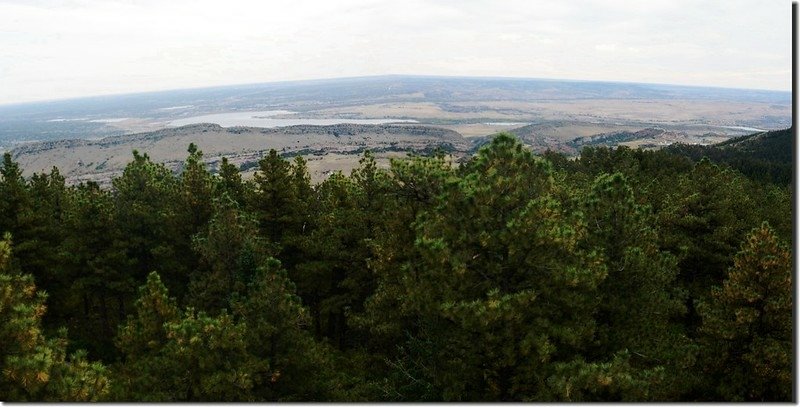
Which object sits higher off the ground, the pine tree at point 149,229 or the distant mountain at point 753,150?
the pine tree at point 149,229

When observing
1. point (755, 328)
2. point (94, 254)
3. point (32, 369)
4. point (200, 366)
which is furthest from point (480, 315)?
point (94, 254)

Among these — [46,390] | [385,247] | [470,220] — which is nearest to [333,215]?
[385,247]

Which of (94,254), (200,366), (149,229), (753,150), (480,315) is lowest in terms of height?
(753,150)

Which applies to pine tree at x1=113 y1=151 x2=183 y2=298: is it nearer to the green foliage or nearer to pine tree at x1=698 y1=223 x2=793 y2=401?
the green foliage

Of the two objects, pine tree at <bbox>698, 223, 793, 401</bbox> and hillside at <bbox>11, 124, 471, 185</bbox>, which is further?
hillside at <bbox>11, 124, 471, 185</bbox>

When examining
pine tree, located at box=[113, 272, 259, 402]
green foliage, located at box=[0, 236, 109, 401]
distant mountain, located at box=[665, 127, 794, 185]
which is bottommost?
distant mountain, located at box=[665, 127, 794, 185]

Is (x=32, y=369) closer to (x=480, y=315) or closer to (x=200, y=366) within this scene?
(x=200, y=366)

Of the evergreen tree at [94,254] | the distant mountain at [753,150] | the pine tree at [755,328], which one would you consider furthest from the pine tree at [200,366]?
the distant mountain at [753,150]

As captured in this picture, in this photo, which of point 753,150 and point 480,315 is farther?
point 753,150

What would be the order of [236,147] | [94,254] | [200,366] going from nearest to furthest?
[200,366] → [94,254] → [236,147]

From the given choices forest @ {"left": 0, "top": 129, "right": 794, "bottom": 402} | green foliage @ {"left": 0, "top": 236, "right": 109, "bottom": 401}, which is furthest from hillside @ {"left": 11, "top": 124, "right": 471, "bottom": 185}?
green foliage @ {"left": 0, "top": 236, "right": 109, "bottom": 401}

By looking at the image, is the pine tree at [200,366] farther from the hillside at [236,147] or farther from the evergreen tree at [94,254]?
the hillside at [236,147]
